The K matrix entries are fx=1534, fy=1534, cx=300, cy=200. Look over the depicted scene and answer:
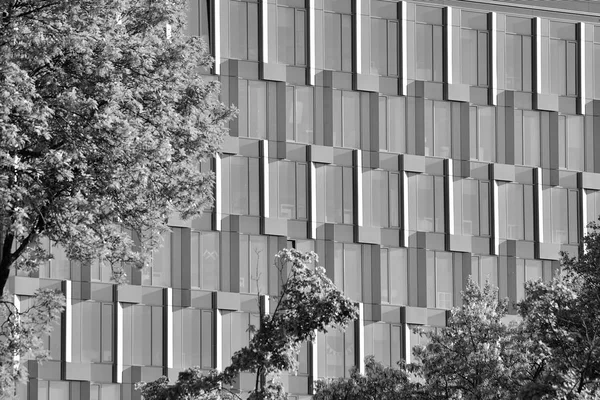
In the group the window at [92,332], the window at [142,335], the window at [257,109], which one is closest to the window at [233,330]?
the window at [142,335]

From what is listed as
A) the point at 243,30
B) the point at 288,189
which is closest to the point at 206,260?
the point at 288,189

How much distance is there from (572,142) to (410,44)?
32.6 feet

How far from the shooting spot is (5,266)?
106 feet

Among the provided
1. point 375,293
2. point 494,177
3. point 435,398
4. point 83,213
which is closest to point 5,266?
point 83,213

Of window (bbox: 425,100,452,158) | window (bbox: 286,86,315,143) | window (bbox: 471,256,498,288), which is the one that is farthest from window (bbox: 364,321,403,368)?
window (bbox: 286,86,315,143)

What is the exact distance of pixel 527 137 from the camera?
76.1m

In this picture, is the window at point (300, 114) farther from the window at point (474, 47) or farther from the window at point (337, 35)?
the window at point (474, 47)

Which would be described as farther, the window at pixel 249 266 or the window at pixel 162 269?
the window at pixel 249 266

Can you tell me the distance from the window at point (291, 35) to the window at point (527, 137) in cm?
1174

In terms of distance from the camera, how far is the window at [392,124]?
2879 inches

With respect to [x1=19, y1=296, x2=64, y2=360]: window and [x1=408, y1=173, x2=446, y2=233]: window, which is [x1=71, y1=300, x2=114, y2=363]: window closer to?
[x1=19, y1=296, x2=64, y2=360]: window

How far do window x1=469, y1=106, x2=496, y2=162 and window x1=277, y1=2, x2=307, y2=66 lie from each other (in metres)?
9.33

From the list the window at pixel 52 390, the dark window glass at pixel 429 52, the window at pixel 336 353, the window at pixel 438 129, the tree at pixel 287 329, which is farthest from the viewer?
the dark window glass at pixel 429 52

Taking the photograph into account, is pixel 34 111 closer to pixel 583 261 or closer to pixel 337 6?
pixel 583 261
